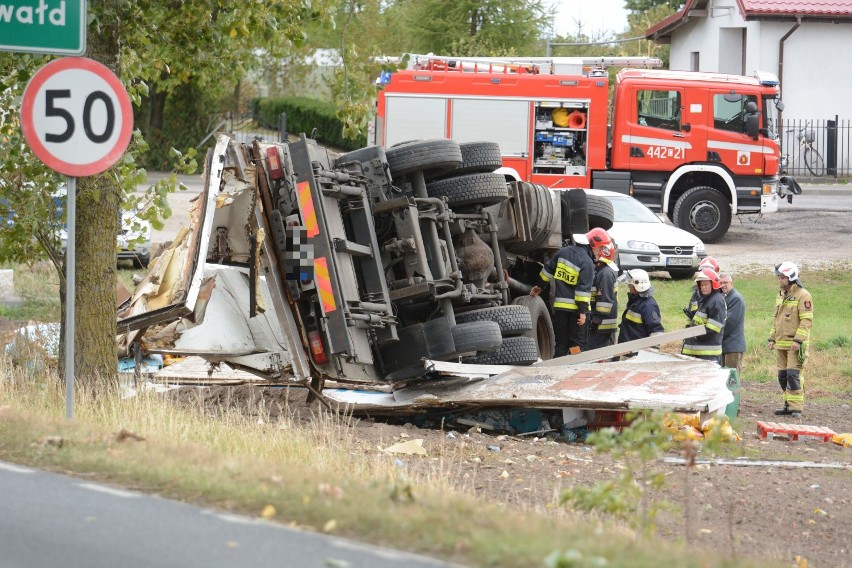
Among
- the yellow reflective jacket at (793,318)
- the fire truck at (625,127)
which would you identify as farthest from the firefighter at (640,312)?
the fire truck at (625,127)

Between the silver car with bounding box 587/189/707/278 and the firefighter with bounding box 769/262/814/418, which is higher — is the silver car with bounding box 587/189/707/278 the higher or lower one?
the higher one

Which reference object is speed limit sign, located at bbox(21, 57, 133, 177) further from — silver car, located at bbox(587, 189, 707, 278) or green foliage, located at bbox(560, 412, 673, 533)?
silver car, located at bbox(587, 189, 707, 278)

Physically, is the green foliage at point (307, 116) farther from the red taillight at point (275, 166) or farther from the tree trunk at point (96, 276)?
the tree trunk at point (96, 276)

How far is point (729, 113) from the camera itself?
74.1 feet

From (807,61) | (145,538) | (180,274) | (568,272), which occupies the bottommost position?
(145,538)

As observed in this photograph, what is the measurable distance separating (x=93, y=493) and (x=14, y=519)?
1.54ft

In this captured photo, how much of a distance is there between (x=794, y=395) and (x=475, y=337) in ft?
13.4

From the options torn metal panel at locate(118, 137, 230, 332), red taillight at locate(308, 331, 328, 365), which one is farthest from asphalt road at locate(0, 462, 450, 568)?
red taillight at locate(308, 331, 328, 365)

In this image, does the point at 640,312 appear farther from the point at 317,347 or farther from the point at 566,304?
the point at 317,347

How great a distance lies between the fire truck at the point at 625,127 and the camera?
22.6 m

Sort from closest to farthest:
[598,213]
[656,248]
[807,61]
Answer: [598,213] → [656,248] → [807,61]

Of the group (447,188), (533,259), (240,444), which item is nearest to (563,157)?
(533,259)

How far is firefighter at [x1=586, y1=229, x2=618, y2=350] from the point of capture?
1262 cm

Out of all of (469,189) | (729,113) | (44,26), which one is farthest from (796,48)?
(44,26)
